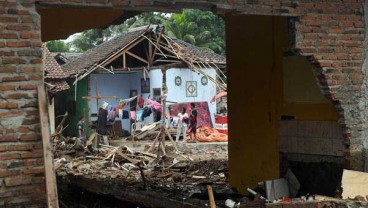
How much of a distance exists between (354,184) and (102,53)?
22.3 meters

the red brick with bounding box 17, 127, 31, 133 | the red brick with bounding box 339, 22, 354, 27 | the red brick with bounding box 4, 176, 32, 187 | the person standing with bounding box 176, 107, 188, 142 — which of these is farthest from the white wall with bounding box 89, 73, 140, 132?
the red brick with bounding box 4, 176, 32, 187

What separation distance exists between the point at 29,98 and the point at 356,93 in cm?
461

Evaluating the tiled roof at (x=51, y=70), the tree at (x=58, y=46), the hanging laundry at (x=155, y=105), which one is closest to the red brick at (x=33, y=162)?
the tiled roof at (x=51, y=70)

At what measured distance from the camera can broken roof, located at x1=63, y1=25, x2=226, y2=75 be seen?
86.8ft

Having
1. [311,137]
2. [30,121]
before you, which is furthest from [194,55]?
[30,121]

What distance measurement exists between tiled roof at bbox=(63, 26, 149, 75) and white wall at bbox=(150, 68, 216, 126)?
2606mm

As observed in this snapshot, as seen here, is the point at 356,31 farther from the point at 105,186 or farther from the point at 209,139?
the point at 209,139

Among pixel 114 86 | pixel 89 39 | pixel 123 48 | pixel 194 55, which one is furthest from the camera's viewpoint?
pixel 89 39

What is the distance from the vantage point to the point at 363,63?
7.61 metres

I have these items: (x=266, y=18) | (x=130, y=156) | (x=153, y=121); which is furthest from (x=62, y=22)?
(x=153, y=121)

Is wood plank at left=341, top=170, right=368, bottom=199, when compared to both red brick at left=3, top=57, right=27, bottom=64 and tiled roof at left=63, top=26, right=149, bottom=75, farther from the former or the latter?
tiled roof at left=63, top=26, right=149, bottom=75

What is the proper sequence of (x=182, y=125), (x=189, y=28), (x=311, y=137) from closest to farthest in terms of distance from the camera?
(x=311, y=137) → (x=182, y=125) → (x=189, y=28)

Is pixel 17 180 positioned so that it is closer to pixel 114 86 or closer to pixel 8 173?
pixel 8 173

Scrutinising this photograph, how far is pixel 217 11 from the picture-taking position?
668 centimetres
